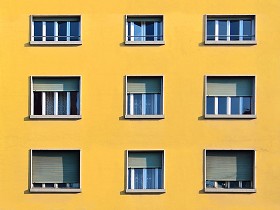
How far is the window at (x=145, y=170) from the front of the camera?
52.2ft

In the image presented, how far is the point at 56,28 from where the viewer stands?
53.6 feet

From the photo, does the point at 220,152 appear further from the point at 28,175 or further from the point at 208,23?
the point at 28,175

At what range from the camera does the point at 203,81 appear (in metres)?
15.9

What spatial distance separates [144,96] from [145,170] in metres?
2.56

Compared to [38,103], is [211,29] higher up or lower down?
higher up

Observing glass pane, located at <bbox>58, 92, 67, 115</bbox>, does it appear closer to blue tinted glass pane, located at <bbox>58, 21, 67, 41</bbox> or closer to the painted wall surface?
the painted wall surface

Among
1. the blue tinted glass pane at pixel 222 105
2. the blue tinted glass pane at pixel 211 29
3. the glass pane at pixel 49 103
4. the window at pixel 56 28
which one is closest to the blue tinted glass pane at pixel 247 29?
the blue tinted glass pane at pixel 211 29

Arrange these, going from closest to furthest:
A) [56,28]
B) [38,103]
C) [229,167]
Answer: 1. [229,167]
2. [38,103]
3. [56,28]

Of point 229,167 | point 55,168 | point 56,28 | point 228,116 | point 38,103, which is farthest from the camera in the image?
point 56,28

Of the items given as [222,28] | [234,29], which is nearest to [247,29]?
[234,29]

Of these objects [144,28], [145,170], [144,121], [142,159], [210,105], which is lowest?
[145,170]

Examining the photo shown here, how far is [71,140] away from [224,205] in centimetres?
564

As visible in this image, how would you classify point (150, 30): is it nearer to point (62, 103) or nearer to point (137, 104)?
point (137, 104)

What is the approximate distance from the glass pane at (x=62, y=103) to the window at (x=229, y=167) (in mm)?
5118
